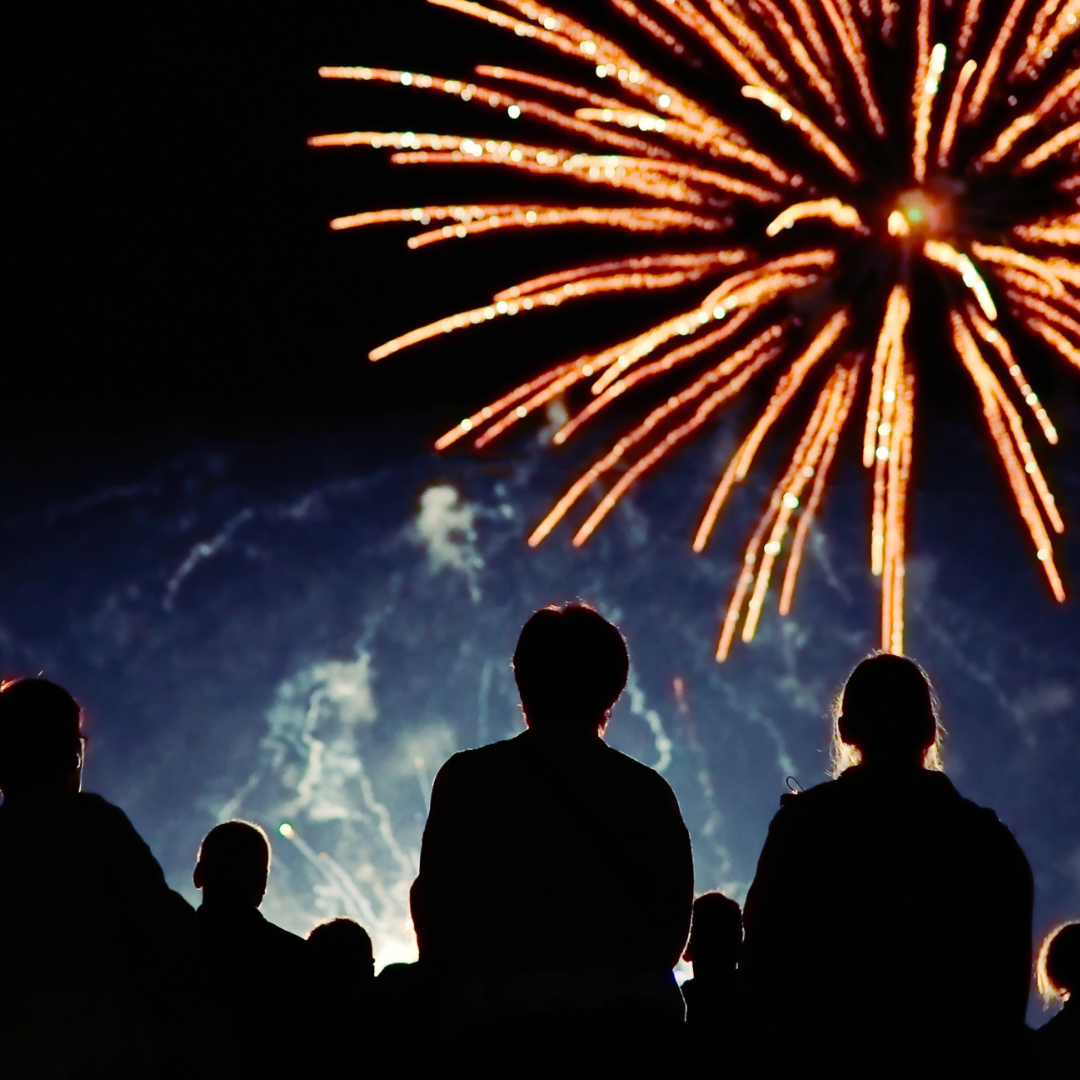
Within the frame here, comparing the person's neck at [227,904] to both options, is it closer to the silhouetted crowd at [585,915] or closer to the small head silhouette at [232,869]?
the small head silhouette at [232,869]

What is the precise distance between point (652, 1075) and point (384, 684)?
9.46 metres

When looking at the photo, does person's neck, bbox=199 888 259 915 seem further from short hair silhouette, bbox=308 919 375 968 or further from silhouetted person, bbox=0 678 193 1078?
short hair silhouette, bbox=308 919 375 968

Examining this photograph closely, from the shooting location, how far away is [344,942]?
3781mm

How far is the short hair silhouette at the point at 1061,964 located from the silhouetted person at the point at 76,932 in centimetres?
236

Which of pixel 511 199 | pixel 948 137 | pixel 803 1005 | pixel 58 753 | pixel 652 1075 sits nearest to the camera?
pixel 652 1075

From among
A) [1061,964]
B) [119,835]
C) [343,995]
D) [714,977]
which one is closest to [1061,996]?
[1061,964]

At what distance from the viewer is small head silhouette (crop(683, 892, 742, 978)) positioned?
3.33 m

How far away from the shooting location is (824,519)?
1177 centimetres

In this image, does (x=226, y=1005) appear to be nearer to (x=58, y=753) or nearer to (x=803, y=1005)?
(x=58, y=753)

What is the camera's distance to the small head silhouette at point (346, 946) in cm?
362

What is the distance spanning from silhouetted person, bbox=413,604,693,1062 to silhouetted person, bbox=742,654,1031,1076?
0.19 metres

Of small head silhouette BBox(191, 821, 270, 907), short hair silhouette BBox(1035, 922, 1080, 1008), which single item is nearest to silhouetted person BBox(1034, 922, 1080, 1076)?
short hair silhouette BBox(1035, 922, 1080, 1008)

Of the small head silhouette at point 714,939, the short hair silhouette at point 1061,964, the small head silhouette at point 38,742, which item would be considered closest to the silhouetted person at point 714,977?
the small head silhouette at point 714,939

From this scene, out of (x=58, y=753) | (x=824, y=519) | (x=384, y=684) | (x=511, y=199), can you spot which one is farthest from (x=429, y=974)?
(x=824, y=519)
